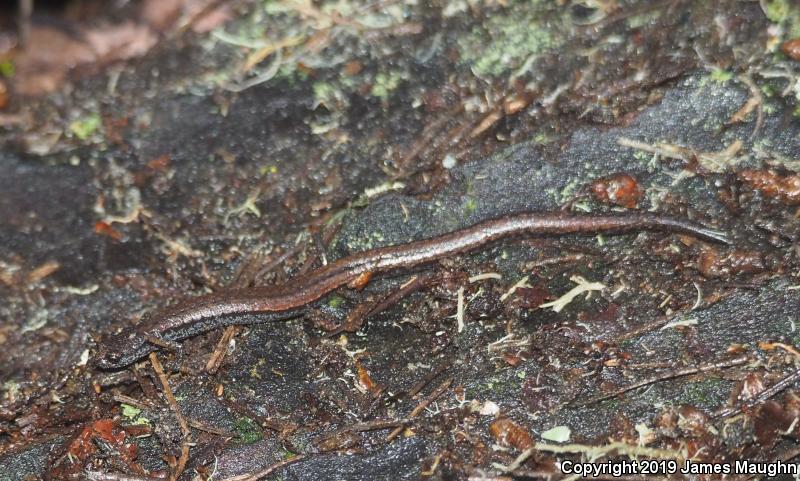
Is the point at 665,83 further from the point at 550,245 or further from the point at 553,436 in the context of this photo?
the point at 553,436

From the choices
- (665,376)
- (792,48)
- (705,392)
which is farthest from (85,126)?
(792,48)

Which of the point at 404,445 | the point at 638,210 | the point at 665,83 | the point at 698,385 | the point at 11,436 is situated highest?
the point at 665,83

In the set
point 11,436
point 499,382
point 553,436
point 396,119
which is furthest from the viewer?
point 396,119

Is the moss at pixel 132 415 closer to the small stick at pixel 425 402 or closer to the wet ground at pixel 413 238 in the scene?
the wet ground at pixel 413 238

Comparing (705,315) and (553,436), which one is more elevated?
(705,315)

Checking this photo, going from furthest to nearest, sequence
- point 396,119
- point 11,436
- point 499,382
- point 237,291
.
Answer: point 396,119 → point 237,291 → point 11,436 → point 499,382

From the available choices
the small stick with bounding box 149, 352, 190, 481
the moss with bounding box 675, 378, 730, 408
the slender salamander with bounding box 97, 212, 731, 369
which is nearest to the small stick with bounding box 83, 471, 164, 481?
the small stick with bounding box 149, 352, 190, 481

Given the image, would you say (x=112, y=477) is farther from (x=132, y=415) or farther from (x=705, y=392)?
(x=705, y=392)

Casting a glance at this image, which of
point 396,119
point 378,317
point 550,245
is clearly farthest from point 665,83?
point 378,317
